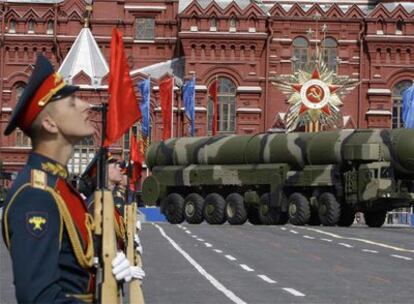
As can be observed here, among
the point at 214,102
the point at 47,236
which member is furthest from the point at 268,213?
the point at 47,236

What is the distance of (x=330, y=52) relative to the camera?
3091 inches

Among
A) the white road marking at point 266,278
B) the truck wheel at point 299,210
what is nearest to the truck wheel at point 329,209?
the truck wheel at point 299,210

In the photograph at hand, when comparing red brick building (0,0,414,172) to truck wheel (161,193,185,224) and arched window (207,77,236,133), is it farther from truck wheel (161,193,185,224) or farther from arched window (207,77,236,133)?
truck wheel (161,193,185,224)

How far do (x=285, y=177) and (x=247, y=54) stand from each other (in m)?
30.2

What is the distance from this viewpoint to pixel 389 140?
44219mm

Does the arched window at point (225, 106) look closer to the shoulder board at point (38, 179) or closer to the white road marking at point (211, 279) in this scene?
the white road marking at point (211, 279)

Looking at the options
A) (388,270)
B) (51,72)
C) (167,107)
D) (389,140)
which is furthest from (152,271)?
(167,107)

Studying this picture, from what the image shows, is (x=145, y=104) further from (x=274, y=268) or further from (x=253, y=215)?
(x=274, y=268)

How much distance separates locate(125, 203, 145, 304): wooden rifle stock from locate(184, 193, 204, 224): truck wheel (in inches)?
1555

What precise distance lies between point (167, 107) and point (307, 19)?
1567 centimetres

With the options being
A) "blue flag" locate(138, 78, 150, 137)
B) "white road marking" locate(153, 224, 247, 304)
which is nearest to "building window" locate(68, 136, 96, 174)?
"blue flag" locate(138, 78, 150, 137)

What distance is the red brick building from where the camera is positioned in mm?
77125

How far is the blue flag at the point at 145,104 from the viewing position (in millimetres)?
66375

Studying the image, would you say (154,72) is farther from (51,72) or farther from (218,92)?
(51,72)
